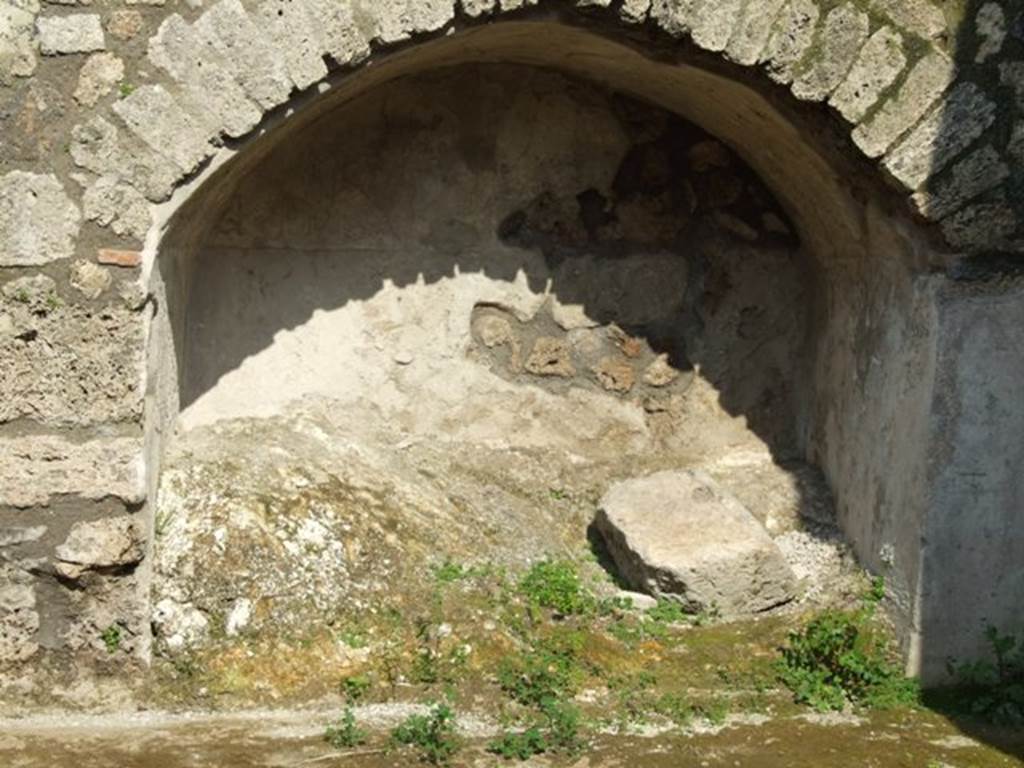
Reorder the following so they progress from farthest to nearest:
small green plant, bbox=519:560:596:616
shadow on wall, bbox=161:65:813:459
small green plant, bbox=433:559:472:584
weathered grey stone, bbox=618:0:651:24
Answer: shadow on wall, bbox=161:65:813:459 → small green plant, bbox=519:560:596:616 → small green plant, bbox=433:559:472:584 → weathered grey stone, bbox=618:0:651:24

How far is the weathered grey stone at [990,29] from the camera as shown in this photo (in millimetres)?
4062

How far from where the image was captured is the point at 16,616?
12.8 feet

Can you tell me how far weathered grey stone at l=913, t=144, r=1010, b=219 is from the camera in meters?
4.10

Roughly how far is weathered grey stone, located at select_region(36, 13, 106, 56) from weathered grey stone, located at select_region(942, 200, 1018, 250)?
261cm

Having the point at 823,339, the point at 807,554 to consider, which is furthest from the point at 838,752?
the point at 823,339

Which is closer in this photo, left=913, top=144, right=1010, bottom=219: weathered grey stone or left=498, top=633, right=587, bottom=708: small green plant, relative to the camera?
left=498, top=633, right=587, bottom=708: small green plant

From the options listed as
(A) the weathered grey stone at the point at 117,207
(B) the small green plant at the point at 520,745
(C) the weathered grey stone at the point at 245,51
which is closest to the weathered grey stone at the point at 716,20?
(C) the weathered grey stone at the point at 245,51

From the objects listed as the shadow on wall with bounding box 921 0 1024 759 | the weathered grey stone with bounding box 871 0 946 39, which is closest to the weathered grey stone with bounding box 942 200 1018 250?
the shadow on wall with bounding box 921 0 1024 759

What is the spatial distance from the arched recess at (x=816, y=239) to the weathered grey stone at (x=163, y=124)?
0.09 m

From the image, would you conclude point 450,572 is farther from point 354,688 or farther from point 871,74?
point 871,74

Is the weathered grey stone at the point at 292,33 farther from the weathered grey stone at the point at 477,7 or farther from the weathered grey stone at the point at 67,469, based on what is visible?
the weathered grey stone at the point at 67,469

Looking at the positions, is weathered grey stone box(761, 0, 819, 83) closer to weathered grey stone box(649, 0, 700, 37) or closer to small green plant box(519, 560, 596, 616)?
weathered grey stone box(649, 0, 700, 37)

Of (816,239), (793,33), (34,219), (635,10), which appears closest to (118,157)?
(34,219)

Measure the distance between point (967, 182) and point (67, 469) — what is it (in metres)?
2.87
